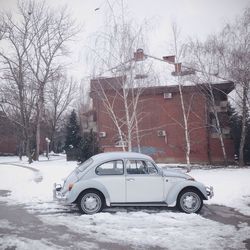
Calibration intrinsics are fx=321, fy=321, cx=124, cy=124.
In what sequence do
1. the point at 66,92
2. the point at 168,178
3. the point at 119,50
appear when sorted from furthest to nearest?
the point at 66,92, the point at 119,50, the point at 168,178

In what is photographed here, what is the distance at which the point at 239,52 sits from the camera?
21.1 m

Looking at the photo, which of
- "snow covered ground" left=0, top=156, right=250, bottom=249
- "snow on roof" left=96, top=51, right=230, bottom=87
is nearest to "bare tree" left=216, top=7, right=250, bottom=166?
"snow on roof" left=96, top=51, right=230, bottom=87

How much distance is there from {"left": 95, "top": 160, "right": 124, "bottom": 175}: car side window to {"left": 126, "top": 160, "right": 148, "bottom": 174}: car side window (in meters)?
0.20

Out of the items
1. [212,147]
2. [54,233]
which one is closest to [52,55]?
[212,147]

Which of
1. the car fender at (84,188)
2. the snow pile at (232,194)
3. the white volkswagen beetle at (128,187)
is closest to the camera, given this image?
the car fender at (84,188)

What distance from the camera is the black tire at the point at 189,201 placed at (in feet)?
29.4

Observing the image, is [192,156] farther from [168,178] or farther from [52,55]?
[168,178]

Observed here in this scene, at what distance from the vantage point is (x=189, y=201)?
8.98 m

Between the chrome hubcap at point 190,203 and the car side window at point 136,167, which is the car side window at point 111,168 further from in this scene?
the chrome hubcap at point 190,203

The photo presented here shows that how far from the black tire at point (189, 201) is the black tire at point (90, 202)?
220 centimetres

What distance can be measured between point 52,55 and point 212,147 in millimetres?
17908

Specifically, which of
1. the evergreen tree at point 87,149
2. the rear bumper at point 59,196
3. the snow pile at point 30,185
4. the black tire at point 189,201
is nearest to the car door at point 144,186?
the black tire at point 189,201

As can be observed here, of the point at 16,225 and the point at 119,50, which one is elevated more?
the point at 119,50

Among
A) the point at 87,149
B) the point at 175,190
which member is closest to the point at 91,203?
the point at 175,190
